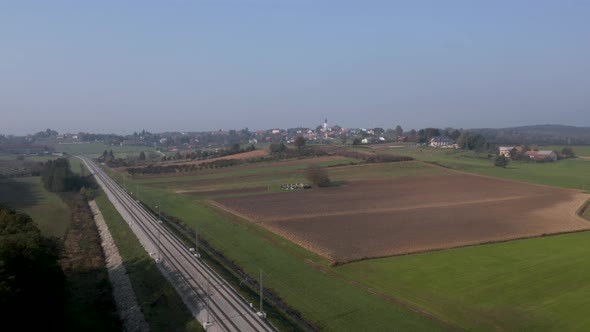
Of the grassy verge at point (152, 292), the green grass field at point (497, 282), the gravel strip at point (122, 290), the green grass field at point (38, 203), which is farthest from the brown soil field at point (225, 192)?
the green grass field at point (497, 282)

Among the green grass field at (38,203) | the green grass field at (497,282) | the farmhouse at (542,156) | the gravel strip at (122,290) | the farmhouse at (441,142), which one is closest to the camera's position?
the green grass field at (497,282)

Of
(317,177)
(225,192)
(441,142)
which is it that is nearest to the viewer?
(225,192)

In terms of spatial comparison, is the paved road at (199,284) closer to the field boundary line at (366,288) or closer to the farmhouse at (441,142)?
the field boundary line at (366,288)

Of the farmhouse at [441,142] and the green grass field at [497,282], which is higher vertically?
the farmhouse at [441,142]

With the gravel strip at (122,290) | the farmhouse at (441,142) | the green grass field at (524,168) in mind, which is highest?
the farmhouse at (441,142)

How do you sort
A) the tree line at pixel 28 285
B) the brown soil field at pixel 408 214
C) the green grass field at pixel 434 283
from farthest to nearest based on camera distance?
1. the brown soil field at pixel 408 214
2. the green grass field at pixel 434 283
3. the tree line at pixel 28 285

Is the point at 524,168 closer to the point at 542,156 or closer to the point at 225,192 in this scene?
the point at 542,156

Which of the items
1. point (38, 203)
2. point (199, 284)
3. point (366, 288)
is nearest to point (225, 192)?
point (38, 203)
